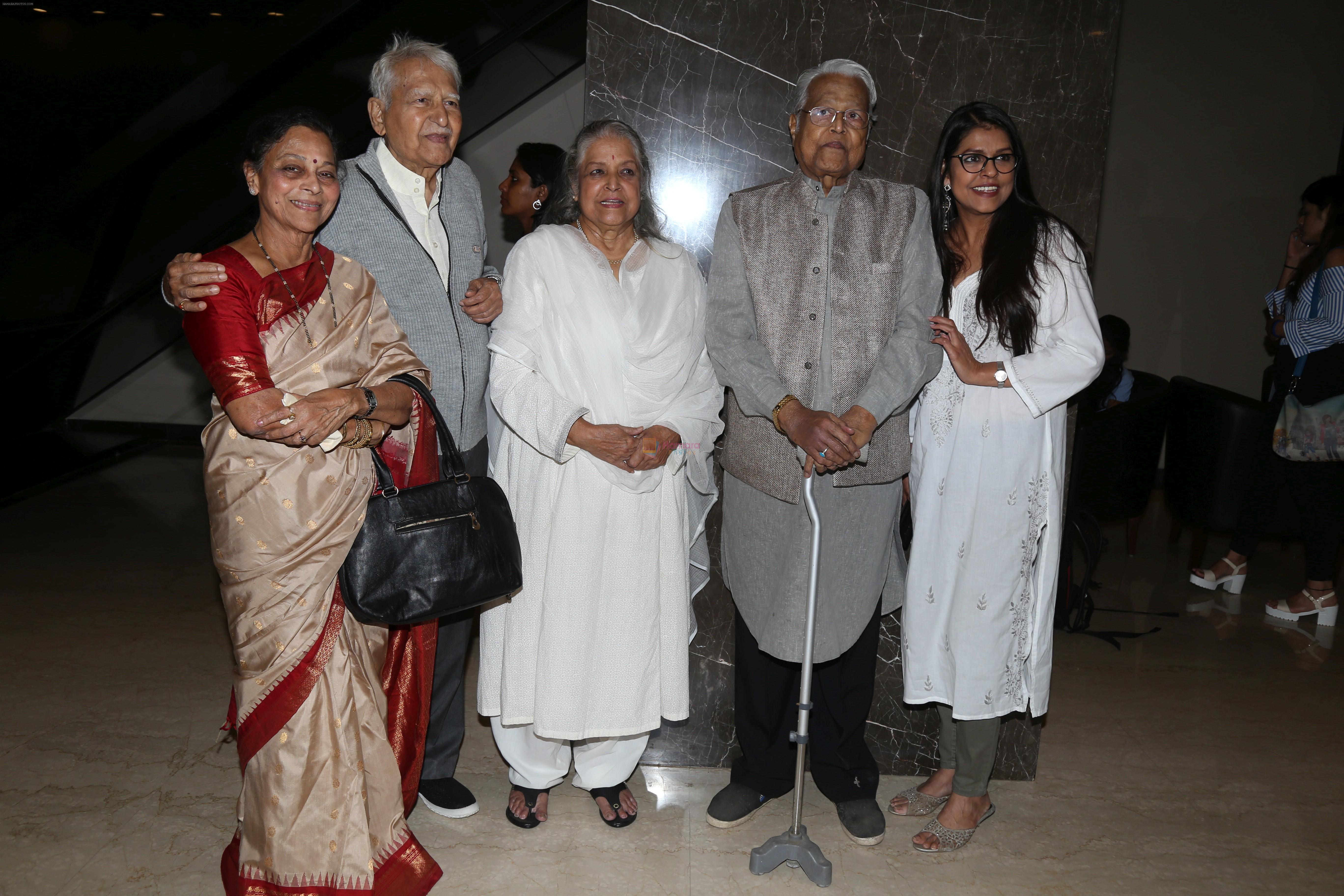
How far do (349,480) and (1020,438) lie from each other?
1570 mm

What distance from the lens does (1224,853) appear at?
2.47m

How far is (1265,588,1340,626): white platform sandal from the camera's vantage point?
14.4ft

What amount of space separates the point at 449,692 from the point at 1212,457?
13.8ft

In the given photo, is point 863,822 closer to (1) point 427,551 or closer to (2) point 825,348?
(2) point 825,348

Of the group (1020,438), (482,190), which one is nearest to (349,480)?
(1020,438)

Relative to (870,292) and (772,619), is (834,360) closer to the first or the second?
(870,292)

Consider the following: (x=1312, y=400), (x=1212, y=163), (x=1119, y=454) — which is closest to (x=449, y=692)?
(x=1119, y=454)

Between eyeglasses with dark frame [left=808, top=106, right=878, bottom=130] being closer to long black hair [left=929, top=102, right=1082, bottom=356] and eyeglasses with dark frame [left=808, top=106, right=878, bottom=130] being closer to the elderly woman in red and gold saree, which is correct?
long black hair [left=929, top=102, right=1082, bottom=356]

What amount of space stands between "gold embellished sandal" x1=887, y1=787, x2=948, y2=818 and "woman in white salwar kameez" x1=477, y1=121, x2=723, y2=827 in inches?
28.1

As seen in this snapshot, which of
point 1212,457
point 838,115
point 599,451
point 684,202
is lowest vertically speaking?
point 1212,457

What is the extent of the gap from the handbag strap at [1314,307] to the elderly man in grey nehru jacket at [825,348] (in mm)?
2968

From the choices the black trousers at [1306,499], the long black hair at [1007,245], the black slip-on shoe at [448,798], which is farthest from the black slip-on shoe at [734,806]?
the black trousers at [1306,499]

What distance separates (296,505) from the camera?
1964 millimetres

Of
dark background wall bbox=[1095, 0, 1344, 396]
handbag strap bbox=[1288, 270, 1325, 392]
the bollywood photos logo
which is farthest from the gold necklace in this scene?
dark background wall bbox=[1095, 0, 1344, 396]
